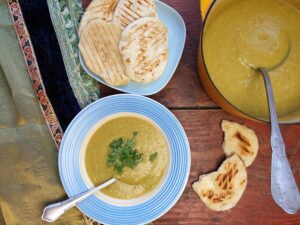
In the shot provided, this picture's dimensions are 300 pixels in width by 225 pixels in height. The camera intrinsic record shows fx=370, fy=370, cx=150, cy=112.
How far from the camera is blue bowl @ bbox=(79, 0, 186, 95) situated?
132 cm

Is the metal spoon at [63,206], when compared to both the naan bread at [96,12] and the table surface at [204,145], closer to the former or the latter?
the table surface at [204,145]

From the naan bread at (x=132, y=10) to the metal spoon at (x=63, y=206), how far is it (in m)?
0.57

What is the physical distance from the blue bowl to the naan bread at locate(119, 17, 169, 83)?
0.03 meters

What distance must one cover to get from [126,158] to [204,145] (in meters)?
0.30

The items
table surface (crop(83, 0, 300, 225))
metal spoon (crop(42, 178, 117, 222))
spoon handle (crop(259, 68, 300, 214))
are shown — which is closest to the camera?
spoon handle (crop(259, 68, 300, 214))

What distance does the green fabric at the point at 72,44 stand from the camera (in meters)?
1.34

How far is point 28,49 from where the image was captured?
1.35 meters

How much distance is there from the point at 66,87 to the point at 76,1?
32 cm

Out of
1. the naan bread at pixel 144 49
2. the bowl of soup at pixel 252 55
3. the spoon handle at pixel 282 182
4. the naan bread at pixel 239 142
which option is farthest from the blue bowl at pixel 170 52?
the spoon handle at pixel 282 182

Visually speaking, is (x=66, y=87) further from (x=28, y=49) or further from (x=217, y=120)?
(x=217, y=120)

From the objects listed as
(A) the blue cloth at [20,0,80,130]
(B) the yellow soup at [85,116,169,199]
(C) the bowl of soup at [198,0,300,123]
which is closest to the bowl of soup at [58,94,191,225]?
(B) the yellow soup at [85,116,169,199]

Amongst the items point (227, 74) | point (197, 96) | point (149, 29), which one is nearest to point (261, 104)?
point (227, 74)

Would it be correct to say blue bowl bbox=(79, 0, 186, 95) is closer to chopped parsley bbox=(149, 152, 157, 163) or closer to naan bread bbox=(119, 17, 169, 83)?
naan bread bbox=(119, 17, 169, 83)

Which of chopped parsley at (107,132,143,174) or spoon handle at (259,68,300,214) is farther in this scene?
chopped parsley at (107,132,143,174)
